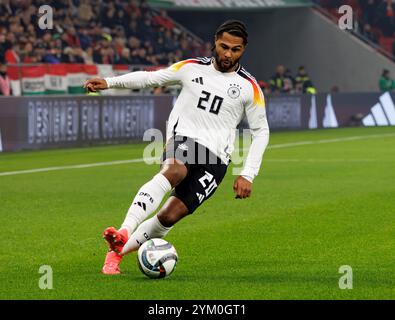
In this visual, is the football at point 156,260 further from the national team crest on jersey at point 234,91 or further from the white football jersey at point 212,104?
the national team crest on jersey at point 234,91

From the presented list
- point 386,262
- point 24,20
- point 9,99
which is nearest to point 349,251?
point 386,262

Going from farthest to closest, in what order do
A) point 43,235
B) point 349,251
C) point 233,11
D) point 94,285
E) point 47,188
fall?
point 233,11 → point 47,188 → point 43,235 → point 349,251 → point 94,285

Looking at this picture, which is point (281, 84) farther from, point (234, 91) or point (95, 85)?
point (95, 85)

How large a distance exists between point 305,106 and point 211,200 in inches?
849

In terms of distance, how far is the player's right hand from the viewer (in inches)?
350

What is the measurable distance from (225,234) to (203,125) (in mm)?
2950

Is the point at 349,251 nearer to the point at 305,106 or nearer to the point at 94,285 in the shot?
the point at 94,285

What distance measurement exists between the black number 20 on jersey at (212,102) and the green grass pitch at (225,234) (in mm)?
1337

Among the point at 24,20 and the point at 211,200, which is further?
the point at 24,20

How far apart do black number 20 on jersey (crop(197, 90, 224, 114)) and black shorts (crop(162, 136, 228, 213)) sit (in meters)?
0.30

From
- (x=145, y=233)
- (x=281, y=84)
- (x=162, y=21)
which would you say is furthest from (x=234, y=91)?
(x=162, y=21)

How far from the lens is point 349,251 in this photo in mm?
10766

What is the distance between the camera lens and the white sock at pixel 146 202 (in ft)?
29.0
